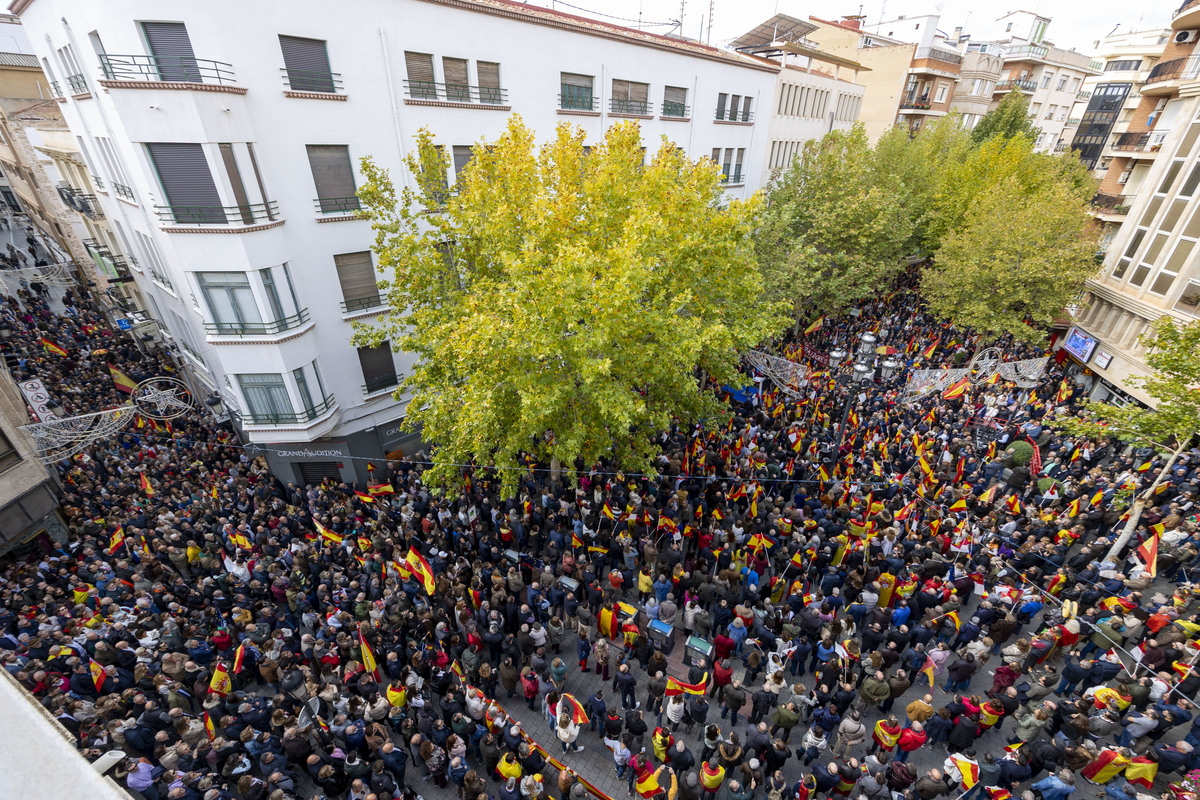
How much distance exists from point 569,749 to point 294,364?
544 inches

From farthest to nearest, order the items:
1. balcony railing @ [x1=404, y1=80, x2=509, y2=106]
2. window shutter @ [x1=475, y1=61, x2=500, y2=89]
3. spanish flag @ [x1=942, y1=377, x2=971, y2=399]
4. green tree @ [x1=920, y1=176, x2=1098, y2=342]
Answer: green tree @ [x1=920, y1=176, x2=1098, y2=342] < spanish flag @ [x1=942, y1=377, x2=971, y2=399] < window shutter @ [x1=475, y1=61, x2=500, y2=89] < balcony railing @ [x1=404, y1=80, x2=509, y2=106]

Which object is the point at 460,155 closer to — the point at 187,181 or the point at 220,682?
the point at 187,181

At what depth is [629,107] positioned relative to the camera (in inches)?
981

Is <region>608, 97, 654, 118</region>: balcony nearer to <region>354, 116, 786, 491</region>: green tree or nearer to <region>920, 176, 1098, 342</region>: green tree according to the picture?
<region>354, 116, 786, 491</region>: green tree

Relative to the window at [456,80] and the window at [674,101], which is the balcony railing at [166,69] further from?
the window at [674,101]

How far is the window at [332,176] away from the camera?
642 inches

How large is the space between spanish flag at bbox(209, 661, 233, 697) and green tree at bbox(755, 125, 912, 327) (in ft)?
79.6

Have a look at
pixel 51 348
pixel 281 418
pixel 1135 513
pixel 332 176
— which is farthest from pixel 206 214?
pixel 1135 513

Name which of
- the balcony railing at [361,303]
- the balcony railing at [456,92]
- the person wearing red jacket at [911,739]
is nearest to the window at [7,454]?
the balcony railing at [361,303]

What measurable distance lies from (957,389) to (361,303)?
22.3 meters

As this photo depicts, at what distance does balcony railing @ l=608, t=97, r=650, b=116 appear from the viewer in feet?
79.4

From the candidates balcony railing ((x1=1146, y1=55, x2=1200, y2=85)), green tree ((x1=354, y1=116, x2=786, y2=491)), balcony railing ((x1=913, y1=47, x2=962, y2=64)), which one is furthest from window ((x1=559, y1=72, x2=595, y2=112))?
balcony railing ((x1=913, y1=47, x2=962, y2=64))

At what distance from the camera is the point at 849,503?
51.0ft

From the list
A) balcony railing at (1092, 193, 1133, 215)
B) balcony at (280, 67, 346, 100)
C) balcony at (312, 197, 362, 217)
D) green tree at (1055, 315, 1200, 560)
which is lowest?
green tree at (1055, 315, 1200, 560)
